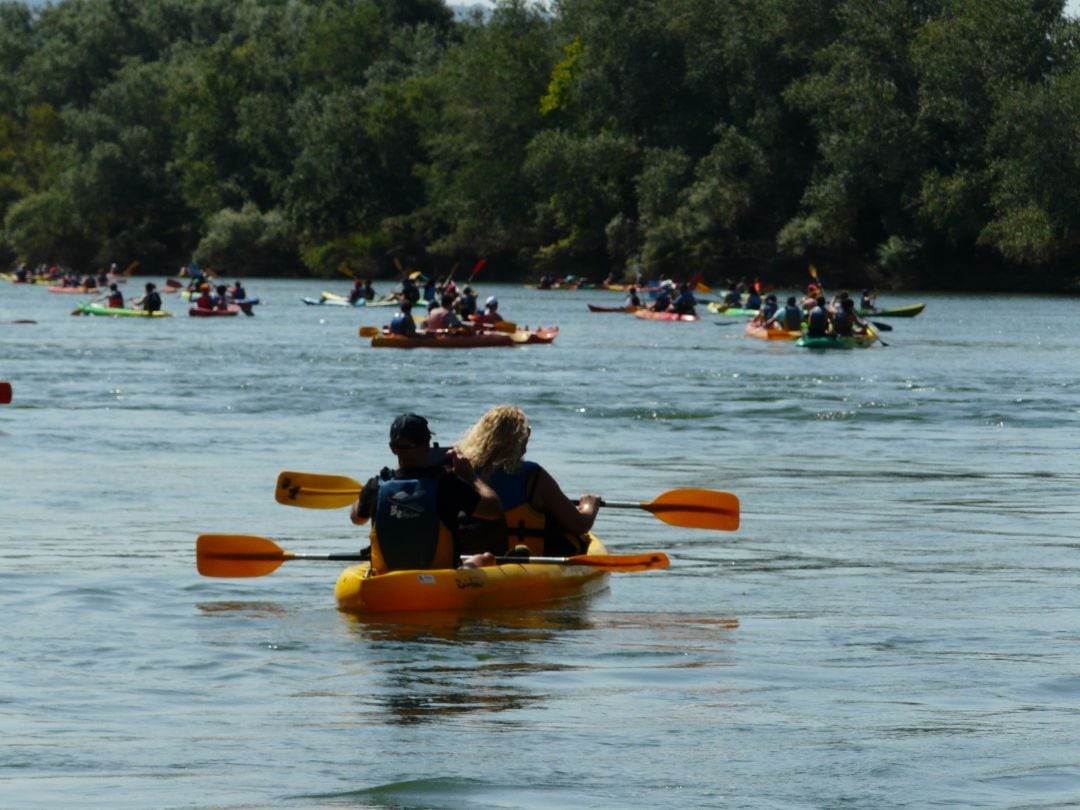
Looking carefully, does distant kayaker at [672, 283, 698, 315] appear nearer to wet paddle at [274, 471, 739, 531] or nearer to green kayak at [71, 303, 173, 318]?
green kayak at [71, 303, 173, 318]

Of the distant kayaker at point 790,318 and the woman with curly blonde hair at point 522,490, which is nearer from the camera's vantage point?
the woman with curly blonde hair at point 522,490

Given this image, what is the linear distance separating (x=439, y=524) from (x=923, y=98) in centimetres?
6567

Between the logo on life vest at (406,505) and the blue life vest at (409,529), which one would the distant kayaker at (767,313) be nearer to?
the blue life vest at (409,529)

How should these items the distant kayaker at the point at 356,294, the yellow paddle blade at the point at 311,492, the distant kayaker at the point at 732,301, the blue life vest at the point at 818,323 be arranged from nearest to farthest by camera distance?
the yellow paddle blade at the point at 311,492, the blue life vest at the point at 818,323, the distant kayaker at the point at 732,301, the distant kayaker at the point at 356,294

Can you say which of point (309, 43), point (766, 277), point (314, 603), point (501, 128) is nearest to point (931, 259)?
point (766, 277)

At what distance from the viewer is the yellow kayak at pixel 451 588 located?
36.1 feet

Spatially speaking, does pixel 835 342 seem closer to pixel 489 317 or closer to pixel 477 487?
pixel 489 317

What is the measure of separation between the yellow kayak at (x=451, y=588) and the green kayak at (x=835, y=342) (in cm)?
2971

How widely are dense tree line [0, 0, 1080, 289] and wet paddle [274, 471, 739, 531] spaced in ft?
195

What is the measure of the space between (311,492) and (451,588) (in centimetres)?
246

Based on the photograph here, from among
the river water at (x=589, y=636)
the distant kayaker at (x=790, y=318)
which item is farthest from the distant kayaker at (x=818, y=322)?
the river water at (x=589, y=636)

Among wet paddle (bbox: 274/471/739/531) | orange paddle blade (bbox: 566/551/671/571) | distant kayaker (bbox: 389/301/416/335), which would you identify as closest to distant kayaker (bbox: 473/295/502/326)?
distant kayaker (bbox: 389/301/416/335)

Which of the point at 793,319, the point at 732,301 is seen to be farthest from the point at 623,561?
the point at 732,301

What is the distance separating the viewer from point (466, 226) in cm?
9438
